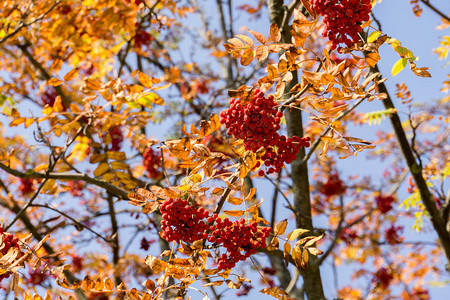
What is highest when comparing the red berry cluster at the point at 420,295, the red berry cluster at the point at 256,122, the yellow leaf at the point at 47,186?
the yellow leaf at the point at 47,186

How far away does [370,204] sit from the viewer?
743 cm

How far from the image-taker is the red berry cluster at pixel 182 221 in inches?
68.7

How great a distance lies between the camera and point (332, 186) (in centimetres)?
655

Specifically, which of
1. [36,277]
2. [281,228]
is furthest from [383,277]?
[281,228]

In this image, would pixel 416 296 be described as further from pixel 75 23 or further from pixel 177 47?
pixel 75 23

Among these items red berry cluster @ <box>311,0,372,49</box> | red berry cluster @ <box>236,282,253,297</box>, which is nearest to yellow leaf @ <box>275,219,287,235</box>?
red berry cluster @ <box>311,0,372,49</box>

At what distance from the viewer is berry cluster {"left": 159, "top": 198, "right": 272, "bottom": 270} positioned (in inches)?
69.0

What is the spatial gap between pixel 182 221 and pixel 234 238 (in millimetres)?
231

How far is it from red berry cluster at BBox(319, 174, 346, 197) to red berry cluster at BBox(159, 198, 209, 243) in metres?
5.02

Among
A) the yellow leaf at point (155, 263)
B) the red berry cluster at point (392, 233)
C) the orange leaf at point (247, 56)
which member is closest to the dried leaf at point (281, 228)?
the yellow leaf at point (155, 263)

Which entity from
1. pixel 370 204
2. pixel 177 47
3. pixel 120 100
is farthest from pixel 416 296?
pixel 120 100

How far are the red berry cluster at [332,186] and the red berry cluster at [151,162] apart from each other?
3.07 m

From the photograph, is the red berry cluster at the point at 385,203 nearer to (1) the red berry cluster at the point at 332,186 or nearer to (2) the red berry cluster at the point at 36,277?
(1) the red berry cluster at the point at 332,186

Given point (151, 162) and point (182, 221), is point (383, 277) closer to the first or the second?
point (151, 162)
